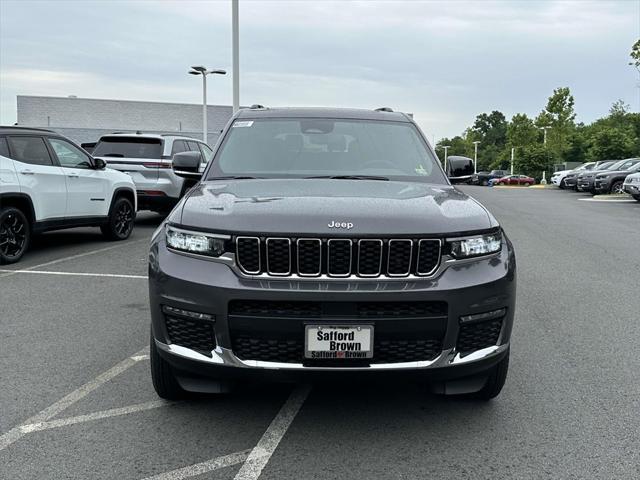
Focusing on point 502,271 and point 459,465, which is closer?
point 459,465

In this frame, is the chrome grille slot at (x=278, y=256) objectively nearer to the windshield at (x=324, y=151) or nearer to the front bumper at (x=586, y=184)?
the windshield at (x=324, y=151)

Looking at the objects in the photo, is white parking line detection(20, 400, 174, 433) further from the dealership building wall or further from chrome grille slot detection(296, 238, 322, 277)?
the dealership building wall

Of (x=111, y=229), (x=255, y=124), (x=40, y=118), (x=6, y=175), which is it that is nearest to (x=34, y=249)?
(x=111, y=229)

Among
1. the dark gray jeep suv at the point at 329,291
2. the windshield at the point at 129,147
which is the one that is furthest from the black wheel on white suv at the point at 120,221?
the dark gray jeep suv at the point at 329,291

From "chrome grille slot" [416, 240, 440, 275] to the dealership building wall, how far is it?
50.4 meters

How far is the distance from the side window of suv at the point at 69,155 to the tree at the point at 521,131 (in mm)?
67950

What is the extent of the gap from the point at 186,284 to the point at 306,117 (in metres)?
2.29

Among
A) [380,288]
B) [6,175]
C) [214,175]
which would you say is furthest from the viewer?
[6,175]

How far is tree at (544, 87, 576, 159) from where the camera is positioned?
205 feet

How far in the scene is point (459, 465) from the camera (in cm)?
317

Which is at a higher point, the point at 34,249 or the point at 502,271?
the point at 502,271

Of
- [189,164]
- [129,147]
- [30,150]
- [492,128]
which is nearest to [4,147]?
[30,150]

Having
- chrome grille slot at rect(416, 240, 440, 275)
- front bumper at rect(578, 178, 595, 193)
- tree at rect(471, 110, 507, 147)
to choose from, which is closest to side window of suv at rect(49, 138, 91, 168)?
chrome grille slot at rect(416, 240, 440, 275)

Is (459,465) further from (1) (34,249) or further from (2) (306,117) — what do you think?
(1) (34,249)
